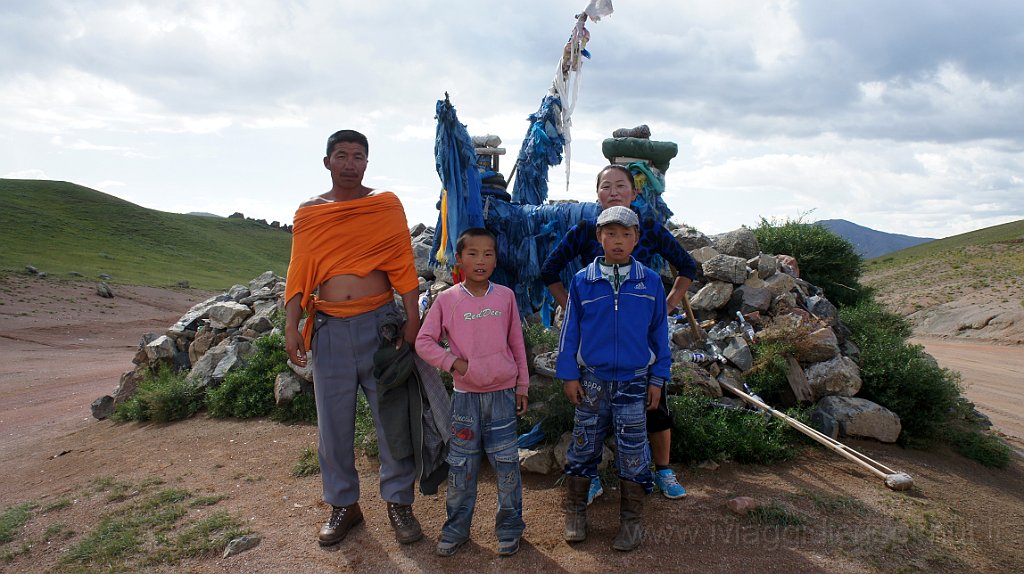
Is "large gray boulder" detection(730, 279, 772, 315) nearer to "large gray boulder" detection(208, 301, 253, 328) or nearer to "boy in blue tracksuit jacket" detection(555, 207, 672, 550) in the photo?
"boy in blue tracksuit jacket" detection(555, 207, 672, 550)

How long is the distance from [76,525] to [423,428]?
8.20 ft

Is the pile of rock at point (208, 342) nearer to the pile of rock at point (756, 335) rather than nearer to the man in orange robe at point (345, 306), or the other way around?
the man in orange robe at point (345, 306)

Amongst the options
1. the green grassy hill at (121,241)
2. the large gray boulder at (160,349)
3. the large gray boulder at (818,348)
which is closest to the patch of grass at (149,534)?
the large gray boulder at (160,349)

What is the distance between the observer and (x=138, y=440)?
5.65m

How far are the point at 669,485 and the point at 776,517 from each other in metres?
0.56

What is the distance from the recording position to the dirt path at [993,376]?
640 centimetres

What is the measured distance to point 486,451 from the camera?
293cm

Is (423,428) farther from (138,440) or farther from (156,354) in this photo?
(156,354)

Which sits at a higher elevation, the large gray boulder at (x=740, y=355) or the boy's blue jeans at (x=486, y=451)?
the large gray boulder at (x=740, y=355)

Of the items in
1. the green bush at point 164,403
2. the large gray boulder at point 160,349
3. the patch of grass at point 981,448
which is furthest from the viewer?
the large gray boulder at point 160,349

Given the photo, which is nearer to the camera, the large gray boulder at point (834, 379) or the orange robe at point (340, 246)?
the orange robe at point (340, 246)

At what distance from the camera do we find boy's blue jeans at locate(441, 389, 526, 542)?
2918 mm

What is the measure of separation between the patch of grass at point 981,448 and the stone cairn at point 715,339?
547 millimetres

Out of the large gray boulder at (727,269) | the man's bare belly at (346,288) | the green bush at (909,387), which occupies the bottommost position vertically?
the green bush at (909,387)
